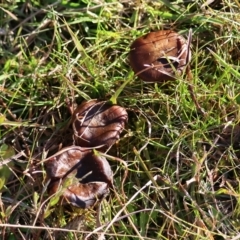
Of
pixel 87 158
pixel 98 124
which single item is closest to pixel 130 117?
pixel 98 124

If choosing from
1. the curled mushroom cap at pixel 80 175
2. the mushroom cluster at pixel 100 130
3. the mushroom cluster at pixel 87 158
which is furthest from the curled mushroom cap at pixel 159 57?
the curled mushroom cap at pixel 80 175

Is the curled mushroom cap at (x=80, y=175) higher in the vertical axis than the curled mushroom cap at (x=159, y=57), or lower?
lower

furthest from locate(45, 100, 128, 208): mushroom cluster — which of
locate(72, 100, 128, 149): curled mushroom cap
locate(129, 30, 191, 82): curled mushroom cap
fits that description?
locate(129, 30, 191, 82): curled mushroom cap

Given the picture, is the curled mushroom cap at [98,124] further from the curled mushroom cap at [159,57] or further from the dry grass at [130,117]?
the curled mushroom cap at [159,57]

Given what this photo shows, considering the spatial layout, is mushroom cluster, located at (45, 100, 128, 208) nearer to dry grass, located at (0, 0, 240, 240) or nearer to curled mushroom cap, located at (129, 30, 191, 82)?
dry grass, located at (0, 0, 240, 240)

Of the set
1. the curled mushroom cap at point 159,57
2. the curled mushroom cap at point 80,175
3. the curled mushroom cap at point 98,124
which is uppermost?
the curled mushroom cap at point 159,57

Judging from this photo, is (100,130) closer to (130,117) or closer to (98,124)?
(98,124)

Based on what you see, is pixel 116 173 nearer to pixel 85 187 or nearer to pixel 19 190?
pixel 85 187
